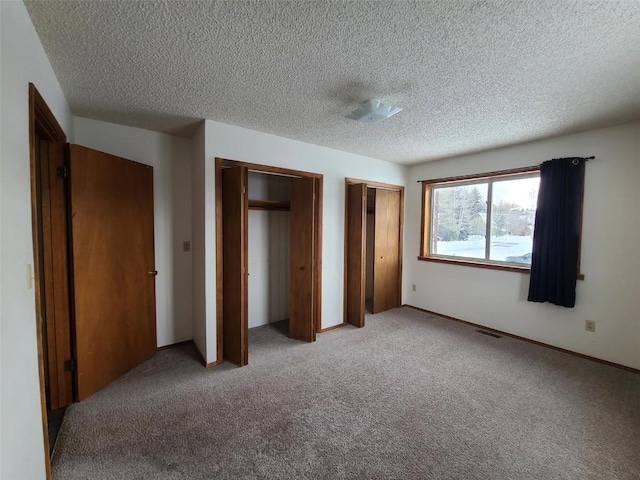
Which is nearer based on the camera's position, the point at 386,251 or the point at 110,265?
the point at 110,265

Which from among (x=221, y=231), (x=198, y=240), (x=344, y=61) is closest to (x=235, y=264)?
(x=221, y=231)

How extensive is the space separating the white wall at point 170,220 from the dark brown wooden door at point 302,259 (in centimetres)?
→ 121

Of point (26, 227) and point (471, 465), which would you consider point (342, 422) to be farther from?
point (26, 227)

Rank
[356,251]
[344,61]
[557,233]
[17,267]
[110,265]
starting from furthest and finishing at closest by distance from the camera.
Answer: [356,251] → [557,233] → [110,265] → [344,61] → [17,267]

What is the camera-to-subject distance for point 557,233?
300 centimetres

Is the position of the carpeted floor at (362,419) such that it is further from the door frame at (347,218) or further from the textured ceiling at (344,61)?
the textured ceiling at (344,61)

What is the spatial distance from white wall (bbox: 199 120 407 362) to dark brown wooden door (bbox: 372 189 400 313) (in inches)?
14.0

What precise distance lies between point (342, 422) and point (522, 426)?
1.25 metres

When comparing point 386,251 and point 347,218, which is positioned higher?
point 347,218

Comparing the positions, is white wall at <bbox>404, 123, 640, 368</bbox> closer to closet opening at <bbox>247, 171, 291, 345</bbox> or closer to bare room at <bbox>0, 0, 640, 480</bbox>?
bare room at <bbox>0, 0, 640, 480</bbox>

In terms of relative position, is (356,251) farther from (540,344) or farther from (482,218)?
(540,344)

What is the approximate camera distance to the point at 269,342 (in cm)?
322

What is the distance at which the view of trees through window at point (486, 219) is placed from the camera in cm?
340

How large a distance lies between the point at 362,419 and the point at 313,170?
8.60ft
